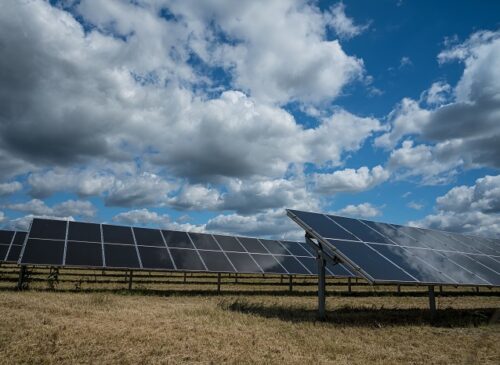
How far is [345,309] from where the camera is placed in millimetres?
16484

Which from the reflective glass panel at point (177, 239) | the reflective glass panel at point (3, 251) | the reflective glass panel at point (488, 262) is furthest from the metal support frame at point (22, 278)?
the reflective glass panel at point (488, 262)

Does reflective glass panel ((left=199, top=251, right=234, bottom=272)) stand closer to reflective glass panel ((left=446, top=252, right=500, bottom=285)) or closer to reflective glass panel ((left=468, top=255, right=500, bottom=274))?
reflective glass panel ((left=446, top=252, right=500, bottom=285))

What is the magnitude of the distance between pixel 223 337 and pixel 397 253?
863 cm

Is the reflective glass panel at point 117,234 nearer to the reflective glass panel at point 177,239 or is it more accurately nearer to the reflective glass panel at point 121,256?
the reflective glass panel at point 121,256

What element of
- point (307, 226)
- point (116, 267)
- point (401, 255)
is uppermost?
point (307, 226)

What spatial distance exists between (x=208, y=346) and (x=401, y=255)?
9.40 meters

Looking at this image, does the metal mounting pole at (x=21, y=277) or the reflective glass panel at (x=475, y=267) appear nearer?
the reflective glass panel at (x=475, y=267)

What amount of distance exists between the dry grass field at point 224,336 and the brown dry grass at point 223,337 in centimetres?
2

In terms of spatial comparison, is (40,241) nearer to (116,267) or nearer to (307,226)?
(116,267)

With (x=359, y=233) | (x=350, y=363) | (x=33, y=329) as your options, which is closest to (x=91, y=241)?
(x=33, y=329)

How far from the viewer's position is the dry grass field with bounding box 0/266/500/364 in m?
7.86

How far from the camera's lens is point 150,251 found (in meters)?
23.3

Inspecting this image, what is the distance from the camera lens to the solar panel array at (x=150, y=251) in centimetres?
2014

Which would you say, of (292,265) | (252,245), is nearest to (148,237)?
(252,245)
